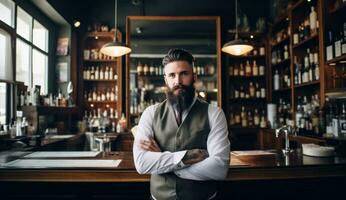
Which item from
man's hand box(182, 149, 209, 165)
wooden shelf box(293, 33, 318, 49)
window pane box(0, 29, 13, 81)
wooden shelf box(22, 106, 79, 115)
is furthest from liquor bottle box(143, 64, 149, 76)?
man's hand box(182, 149, 209, 165)

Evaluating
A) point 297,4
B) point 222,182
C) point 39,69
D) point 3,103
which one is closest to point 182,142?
point 222,182

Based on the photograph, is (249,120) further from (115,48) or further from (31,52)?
(31,52)

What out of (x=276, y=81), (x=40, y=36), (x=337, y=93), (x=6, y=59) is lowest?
(x=337, y=93)

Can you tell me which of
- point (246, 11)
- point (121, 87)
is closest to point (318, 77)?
point (246, 11)

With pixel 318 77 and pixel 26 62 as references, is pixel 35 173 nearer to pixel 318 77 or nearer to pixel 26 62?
pixel 26 62

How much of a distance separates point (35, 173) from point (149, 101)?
3.44 meters

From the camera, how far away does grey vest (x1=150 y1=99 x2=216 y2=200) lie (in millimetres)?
1705

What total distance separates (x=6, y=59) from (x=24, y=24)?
3.17ft

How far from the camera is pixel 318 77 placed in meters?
3.80

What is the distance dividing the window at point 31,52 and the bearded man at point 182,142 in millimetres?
2989

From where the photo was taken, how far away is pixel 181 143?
172 cm

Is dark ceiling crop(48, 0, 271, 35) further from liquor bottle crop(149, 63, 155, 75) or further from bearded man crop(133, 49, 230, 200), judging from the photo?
bearded man crop(133, 49, 230, 200)

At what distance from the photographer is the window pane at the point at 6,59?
11.8 ft

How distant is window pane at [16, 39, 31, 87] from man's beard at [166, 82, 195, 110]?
118 inches
